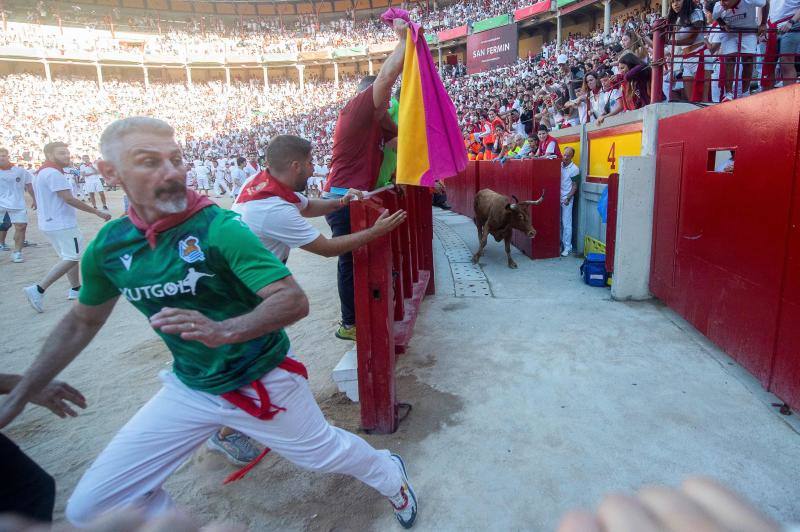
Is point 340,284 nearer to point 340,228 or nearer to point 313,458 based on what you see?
point 340,228

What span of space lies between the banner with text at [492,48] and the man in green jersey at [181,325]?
32.1 metres

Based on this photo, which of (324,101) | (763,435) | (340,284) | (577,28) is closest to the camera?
(763,435)

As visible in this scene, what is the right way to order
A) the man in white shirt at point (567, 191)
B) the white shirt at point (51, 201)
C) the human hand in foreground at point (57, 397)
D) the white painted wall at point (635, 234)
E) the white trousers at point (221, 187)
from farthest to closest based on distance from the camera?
the white trousers at point (221, 187), the man in white shirt at point (567, 191), the white shirt at point (51, 201), the white painted wall at point (635, 234), the human hand in foreground at point (57, 397)

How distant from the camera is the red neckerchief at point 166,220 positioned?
5.46ft

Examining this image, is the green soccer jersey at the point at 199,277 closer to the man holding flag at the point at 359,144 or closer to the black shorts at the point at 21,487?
the black shorts at the point at 21,487

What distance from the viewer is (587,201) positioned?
8242 mm

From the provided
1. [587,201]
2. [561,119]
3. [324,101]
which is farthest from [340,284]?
[324,101]

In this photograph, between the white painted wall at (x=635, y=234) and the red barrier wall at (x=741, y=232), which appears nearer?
the red barrier wall at (x=741, y=232)

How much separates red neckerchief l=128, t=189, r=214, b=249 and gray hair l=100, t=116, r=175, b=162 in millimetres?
194

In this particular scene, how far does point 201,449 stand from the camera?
3.05 metres

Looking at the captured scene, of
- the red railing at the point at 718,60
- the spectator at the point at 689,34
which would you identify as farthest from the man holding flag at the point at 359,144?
the spectator at the point at 689,34

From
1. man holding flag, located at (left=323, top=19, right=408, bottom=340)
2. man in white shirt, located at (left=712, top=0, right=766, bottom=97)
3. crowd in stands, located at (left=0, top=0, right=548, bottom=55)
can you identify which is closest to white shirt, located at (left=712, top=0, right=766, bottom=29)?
man in white shirt, located at (left=712, top=0, right=766, bottom=97)

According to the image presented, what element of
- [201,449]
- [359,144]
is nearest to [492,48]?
[359,144]

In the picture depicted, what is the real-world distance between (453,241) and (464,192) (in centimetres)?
482
